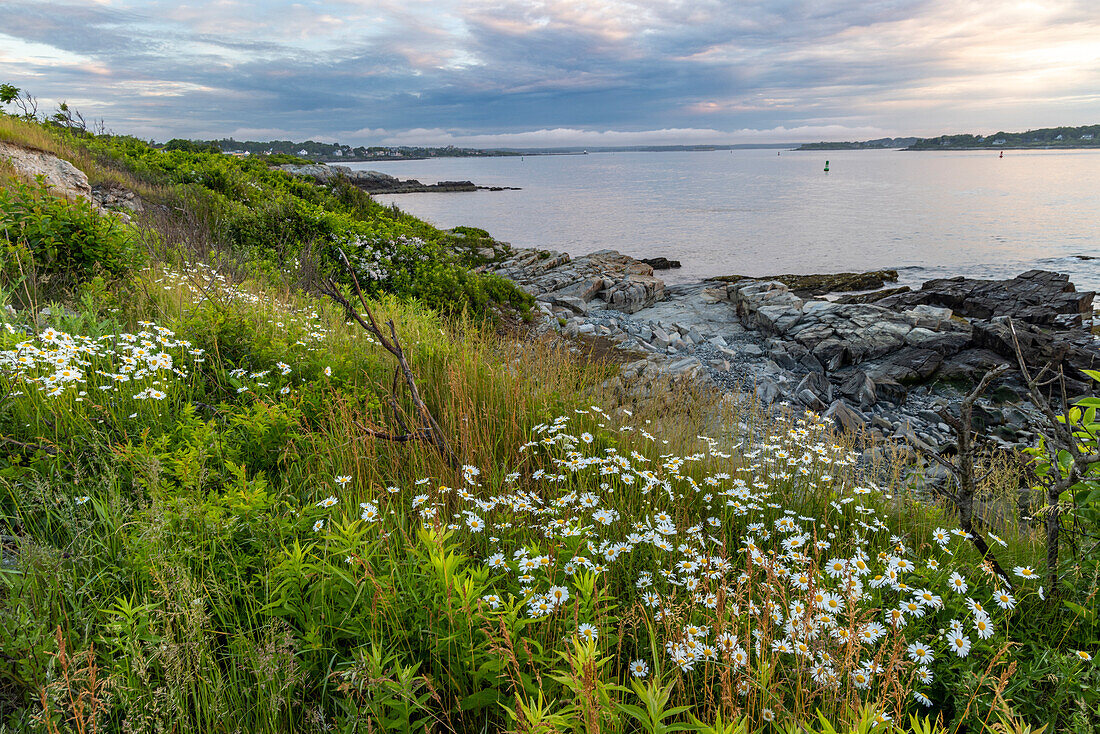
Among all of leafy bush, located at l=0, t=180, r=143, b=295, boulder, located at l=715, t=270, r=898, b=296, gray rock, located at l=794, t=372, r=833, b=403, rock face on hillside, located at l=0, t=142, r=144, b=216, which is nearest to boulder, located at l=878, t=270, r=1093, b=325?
boulder, located at l=715, t=270, r=898, b=296

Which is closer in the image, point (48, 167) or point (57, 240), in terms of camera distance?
point (57, 240)

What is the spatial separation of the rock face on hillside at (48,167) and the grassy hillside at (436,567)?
7.80 meters

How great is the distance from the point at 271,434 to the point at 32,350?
1597mm

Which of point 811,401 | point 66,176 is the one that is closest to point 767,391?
point 811,401

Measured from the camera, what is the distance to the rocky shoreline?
1166 cm

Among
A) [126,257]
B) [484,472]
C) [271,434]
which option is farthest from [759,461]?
[126,257]

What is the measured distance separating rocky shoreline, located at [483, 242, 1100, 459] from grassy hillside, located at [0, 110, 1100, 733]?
13.5 ft

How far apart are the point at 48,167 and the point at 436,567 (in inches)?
651

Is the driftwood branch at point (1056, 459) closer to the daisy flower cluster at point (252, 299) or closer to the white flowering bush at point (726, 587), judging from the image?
the white flowering bush at point (726, 587)

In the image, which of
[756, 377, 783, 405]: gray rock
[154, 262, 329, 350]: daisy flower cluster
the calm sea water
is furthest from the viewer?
the calm sea water

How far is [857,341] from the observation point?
1452 cm

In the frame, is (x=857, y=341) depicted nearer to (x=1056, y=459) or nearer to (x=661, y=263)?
(x=1056, y=459)

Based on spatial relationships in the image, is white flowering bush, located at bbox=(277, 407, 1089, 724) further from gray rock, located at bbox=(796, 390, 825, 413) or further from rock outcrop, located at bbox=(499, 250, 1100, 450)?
gray rock, located at bbox=(796, 390, 825, 413)

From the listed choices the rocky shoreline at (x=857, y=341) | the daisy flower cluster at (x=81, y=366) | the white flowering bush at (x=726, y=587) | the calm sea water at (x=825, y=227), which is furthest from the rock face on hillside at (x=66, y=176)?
the calm sea water at (x=825, y=227)
